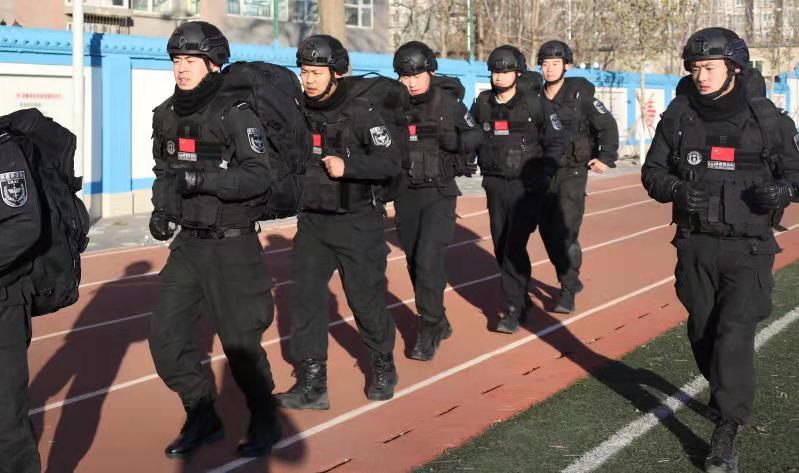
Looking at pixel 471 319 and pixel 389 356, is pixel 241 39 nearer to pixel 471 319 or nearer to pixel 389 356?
pixel 471 319

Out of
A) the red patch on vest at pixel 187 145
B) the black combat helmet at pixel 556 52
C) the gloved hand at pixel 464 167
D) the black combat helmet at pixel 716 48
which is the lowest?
the gloved hand at pixel 464 167

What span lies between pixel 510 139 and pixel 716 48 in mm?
3406

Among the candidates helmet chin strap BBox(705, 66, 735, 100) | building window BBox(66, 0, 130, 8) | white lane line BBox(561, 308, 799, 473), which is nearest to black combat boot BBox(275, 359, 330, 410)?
white lane line BBox(561, 308, 799, 473)

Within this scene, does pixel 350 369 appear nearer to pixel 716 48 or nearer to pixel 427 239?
pixel 427 239

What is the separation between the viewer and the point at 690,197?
536 cm

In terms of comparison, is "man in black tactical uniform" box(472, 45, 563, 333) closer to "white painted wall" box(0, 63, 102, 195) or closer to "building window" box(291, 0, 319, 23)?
"white painted wall" box(0, 63, 102, 195)

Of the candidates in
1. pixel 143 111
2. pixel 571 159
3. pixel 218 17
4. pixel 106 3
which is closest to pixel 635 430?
pixel 571 159

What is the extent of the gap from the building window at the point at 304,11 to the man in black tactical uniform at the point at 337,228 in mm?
34023

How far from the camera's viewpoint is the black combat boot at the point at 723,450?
204 inches

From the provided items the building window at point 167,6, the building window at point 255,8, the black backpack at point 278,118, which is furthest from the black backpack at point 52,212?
the building window at point 255,8

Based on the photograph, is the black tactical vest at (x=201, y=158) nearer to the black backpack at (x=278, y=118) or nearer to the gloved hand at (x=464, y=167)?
the black backpack at (x=278, y=118)

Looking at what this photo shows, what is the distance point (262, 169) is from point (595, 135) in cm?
538

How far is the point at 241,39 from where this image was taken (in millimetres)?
37969

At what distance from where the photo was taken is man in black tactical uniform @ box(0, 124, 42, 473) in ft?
12.9
